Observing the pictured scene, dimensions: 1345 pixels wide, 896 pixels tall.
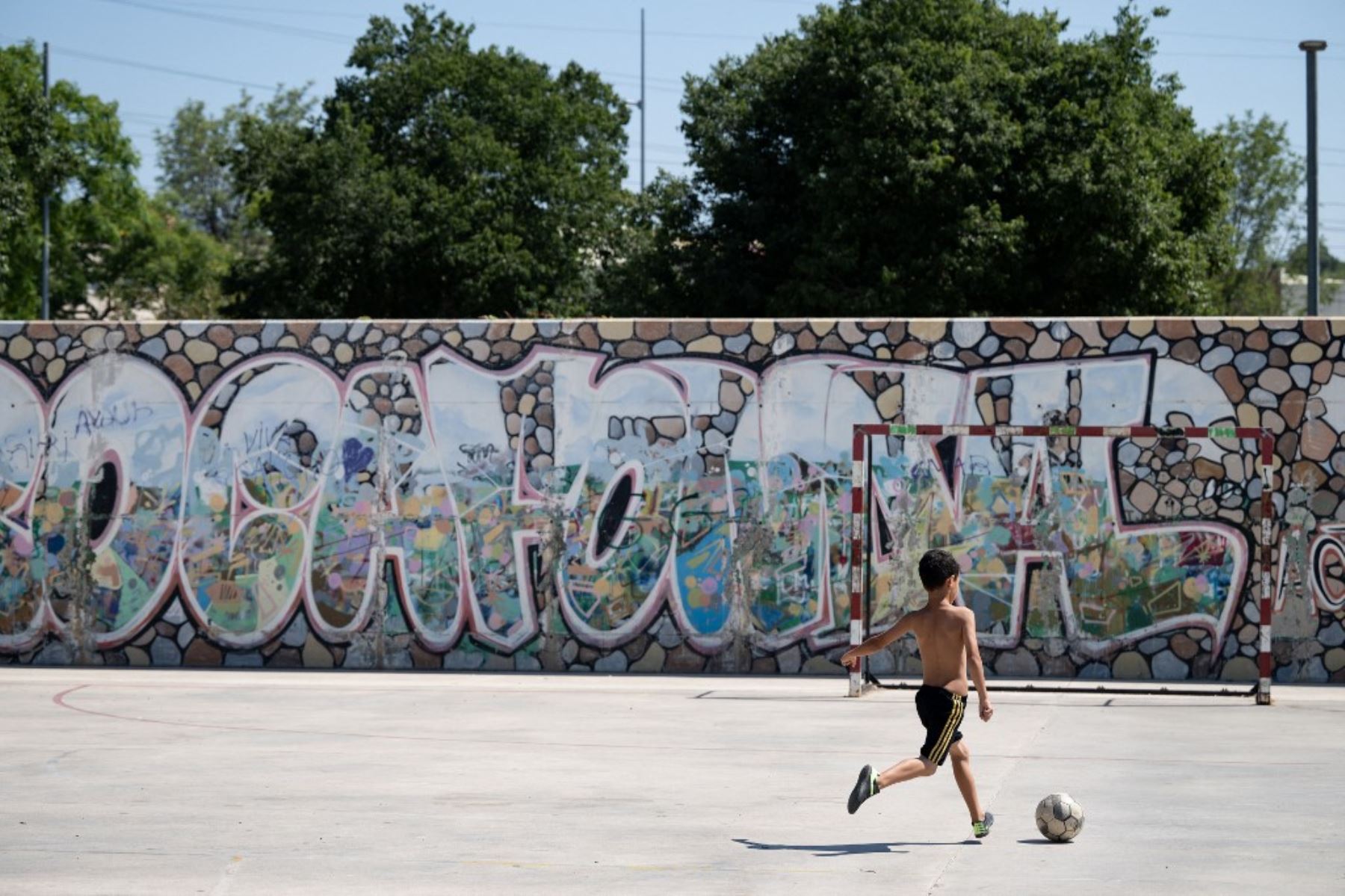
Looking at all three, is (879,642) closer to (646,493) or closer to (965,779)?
(965,779)

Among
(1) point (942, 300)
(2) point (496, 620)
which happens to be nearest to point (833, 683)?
(2) point (496, 620)

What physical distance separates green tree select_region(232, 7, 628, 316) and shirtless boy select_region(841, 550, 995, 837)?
40897mm

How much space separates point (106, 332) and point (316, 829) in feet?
32.2

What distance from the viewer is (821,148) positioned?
39.2 metres

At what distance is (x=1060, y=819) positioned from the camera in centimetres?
817

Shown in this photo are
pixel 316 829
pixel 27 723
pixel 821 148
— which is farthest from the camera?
pixel 821 148

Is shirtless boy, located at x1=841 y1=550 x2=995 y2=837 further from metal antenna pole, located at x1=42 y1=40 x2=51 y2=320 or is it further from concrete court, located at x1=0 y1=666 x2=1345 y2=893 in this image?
metal antenna pole, located at x1=42 y1=40 x2=51 y2=320

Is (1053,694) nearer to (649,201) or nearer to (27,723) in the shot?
(27,723)

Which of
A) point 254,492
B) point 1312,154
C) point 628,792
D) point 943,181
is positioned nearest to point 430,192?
point 943,181

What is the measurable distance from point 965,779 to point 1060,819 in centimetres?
46

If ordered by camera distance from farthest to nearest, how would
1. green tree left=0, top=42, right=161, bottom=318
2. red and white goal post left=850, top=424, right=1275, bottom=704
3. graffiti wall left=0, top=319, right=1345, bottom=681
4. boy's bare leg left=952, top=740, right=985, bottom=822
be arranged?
green tree left=0, top=42, right=161, bottom=318, graffiti wall left=0, top=319, right=1345, bottom=681, red and white goal post left=850, top=424, right=1275, bottom=704, boy's bare leg left=952, top=740, right=985, bottom=822

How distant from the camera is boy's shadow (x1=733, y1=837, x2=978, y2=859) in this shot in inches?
316

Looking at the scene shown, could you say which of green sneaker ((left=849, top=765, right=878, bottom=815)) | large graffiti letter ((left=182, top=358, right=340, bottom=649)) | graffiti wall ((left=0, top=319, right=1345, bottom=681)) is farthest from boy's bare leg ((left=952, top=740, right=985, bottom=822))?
large graffiti letter ((left=182, top=358, right=340, bottom=649))

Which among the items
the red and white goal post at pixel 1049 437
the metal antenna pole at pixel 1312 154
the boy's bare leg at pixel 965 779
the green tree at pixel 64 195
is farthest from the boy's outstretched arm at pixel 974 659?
the green tree at pixel 64 195
